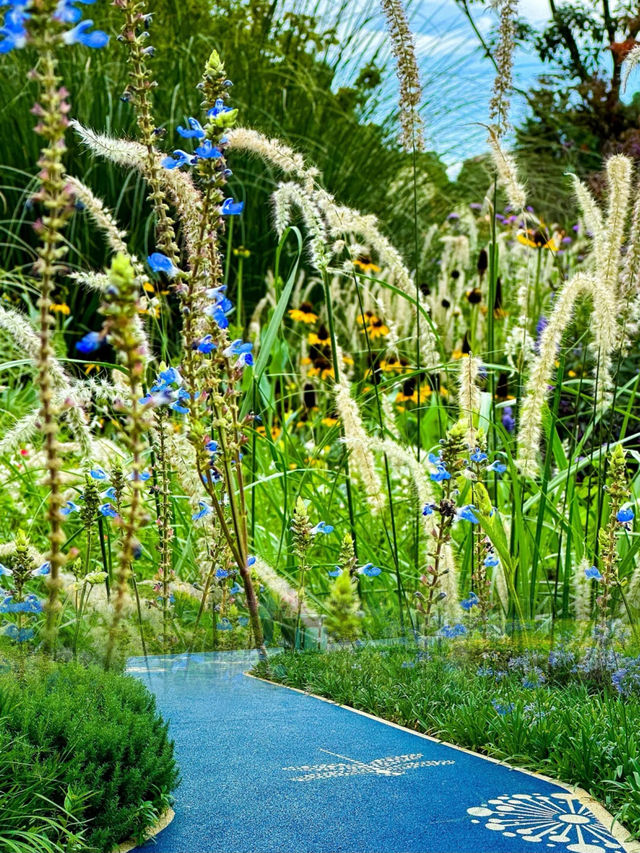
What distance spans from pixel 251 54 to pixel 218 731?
8203 mm

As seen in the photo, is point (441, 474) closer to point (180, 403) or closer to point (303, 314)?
point (180, 403)

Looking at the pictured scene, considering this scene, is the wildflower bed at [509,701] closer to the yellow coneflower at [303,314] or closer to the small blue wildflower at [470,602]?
the small blue wildflower at [470,602]

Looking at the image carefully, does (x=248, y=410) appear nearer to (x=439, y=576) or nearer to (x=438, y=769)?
(x=439, y=576)

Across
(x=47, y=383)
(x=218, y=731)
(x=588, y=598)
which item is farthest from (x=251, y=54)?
(x=47, y=383)

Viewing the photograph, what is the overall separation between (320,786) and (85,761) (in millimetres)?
621

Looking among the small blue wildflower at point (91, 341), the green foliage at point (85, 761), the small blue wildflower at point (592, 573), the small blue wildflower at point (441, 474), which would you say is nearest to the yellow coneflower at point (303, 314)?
the small blue wildflower at point (592, 573)

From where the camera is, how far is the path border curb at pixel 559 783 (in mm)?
2443

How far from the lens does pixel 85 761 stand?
8.04ft

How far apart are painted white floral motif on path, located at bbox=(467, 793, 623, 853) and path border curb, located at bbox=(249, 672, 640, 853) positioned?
2cm

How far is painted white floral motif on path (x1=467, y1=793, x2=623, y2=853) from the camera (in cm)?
239

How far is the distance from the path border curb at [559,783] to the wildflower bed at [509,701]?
0.02m

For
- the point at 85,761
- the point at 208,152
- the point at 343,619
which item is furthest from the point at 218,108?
the point at 343,619

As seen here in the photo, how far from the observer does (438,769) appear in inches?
109

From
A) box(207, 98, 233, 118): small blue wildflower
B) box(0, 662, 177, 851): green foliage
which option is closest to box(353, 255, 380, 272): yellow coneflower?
box(207, 98, 233, 118): small blue wildflower
